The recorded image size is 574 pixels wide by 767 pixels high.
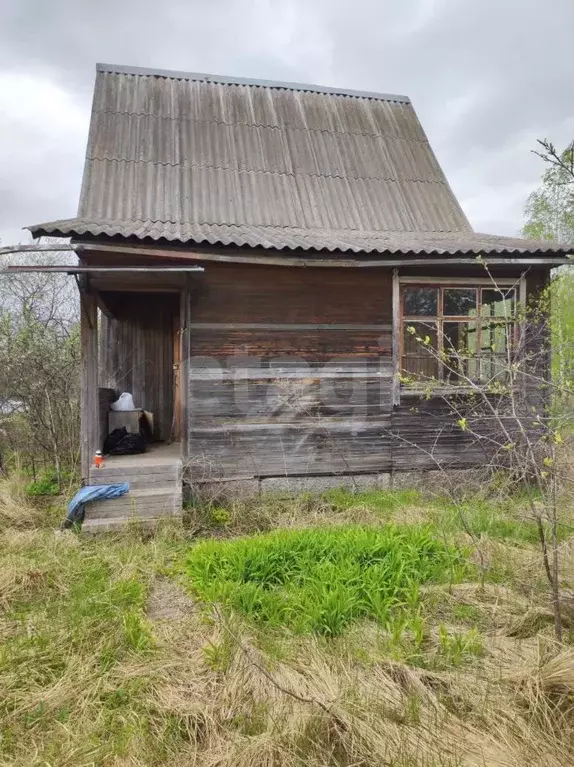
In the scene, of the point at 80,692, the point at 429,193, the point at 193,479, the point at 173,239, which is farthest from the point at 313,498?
the point at 429,193

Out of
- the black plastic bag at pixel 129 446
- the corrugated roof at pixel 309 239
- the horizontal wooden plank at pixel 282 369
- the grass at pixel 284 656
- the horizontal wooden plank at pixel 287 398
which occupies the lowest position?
the grass at pixel 284 656

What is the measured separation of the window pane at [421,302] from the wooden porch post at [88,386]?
436 cm

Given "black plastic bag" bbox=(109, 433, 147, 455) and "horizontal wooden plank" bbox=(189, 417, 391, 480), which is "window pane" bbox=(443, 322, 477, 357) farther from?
"black plastic bag" bbox=(109, 433, 147, 455)

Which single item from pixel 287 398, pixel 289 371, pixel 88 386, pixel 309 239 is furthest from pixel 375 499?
pixel 88 386

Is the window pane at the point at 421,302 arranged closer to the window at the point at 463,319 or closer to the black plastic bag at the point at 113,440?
the window at the point at 463,319

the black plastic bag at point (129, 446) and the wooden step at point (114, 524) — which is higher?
the black plastic bag at point (129, 446)

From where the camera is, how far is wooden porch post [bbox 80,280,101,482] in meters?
6.38

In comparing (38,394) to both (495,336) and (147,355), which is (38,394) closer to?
(147,355)

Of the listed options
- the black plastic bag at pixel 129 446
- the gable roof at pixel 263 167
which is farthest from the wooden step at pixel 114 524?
the gable roof at pixel 263 167

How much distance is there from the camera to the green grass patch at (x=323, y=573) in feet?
11.8

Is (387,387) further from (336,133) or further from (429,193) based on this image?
(336,133)

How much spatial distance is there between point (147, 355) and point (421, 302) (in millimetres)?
4844

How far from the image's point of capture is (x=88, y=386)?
6398 mm

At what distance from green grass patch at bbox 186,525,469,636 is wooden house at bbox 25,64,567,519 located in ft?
5.69
